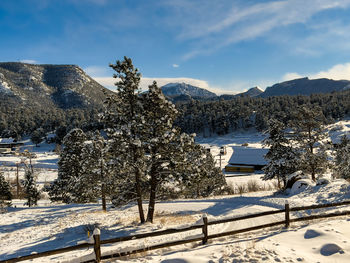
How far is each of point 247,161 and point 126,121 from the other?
67.7 metres

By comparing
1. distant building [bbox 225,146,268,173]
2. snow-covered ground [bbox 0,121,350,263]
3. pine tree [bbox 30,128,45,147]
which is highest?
pine tree [bbox 30,128,45,147]

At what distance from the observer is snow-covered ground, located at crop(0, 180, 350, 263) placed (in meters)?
8.11

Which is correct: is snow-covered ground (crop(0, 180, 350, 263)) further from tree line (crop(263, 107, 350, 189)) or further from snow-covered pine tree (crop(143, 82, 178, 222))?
tree line (crop(263, 107, 350, 189))

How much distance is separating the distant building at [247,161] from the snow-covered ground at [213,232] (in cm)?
5184

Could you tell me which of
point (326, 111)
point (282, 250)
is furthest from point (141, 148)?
point (326, 111)

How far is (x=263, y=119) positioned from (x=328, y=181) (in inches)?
4370

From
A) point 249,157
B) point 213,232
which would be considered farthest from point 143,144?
point 249,157

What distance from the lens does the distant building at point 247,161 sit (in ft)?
246

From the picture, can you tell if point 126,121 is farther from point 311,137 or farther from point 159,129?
point 311,137

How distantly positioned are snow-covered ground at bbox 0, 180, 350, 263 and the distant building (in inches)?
2041

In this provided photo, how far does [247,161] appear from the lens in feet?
252

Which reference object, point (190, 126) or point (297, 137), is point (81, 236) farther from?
point (190, 126)

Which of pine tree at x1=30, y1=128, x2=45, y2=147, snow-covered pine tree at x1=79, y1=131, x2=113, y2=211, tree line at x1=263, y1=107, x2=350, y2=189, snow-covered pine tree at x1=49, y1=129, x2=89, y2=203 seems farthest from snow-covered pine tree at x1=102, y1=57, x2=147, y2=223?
pine tree at x1=30, y1=128, x2=45, y2=147

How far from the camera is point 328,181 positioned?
72.1ft
